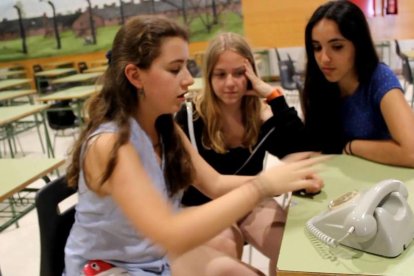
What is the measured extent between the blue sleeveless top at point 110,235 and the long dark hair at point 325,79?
32.1 inches

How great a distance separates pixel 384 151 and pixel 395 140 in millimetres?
55

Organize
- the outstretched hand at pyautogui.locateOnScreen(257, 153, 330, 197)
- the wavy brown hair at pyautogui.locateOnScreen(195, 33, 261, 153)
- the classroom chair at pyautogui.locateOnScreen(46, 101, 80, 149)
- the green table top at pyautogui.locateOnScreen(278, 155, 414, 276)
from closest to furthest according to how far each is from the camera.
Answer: the green table top at pyautogui.locateOnScreen(278, 155, 414, 276), the outstretched hand at pyautogui.locateOnScreen(257, 153, 330, 197), the wavy brown hair at pyautogui.locateOnScreen(195, 33, 261, 153), the classroom chair at pyautogui.locateOnScreen(46, 101, 80, 149)

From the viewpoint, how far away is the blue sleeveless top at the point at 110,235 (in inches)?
43.9

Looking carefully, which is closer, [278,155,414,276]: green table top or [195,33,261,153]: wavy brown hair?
[278,155,414,276]: green table top

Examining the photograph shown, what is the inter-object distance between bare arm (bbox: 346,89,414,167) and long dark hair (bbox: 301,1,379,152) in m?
0.14

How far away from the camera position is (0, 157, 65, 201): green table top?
69.4 inches

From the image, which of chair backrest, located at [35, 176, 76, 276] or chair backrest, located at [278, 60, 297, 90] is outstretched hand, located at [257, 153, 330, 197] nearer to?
chair backrest, located at [35, 176, 76, 276]

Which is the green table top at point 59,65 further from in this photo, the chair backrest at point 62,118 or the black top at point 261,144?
the black top at point 261,144

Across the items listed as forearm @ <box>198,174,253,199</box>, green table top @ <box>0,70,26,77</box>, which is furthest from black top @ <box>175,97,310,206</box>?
green table top @ <box>0,70,26,77</box>

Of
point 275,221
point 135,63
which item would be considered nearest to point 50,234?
point 135,63

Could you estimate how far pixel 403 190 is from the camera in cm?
100

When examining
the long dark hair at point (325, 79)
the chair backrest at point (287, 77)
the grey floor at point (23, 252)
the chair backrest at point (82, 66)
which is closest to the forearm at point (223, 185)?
the long dark hair at point (325, 79)

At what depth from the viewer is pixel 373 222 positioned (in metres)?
0.88

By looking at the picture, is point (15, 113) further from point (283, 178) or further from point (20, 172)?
point (283, 178)
